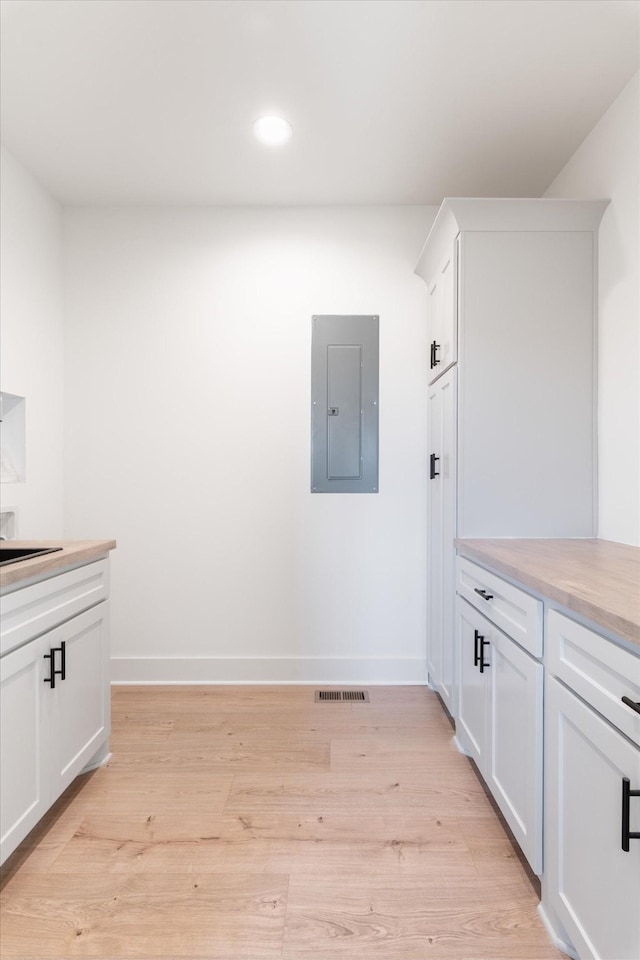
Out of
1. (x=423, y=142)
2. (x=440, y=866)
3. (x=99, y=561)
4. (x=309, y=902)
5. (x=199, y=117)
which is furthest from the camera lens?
(x=423, y=142)

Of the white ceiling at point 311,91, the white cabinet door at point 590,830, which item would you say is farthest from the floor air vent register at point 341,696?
the white ceiling at point 311,91

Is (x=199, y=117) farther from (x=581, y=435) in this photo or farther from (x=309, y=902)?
(x=309, y=902)

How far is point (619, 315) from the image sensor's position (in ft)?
6.63

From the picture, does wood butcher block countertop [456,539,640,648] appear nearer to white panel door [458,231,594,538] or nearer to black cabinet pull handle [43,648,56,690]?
white panel door [458,231,594,538]

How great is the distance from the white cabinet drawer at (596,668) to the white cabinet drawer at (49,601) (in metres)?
1.42

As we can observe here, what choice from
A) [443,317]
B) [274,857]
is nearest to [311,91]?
[443,317]

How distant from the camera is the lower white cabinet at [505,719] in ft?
4.46

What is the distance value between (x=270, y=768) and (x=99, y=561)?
3.42 ft

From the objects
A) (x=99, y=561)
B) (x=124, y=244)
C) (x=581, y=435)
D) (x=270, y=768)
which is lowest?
(x=270, y=768)

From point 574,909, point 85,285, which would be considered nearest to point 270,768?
point 574,909

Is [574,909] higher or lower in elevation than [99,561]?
lower

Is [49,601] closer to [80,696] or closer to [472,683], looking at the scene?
[80,696]

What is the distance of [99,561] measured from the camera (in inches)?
80.6

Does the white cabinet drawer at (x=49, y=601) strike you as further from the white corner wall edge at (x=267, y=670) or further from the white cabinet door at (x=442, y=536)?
the white cabinet door at (x=442, y=536)
